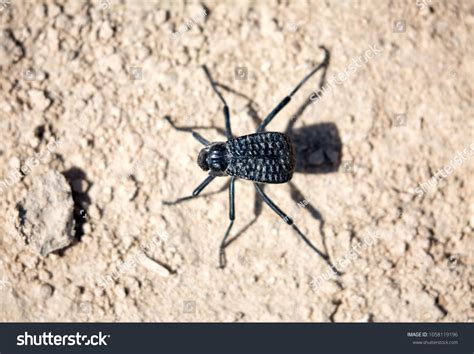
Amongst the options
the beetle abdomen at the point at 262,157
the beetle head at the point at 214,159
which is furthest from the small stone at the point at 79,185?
the beetle abdomen at the point at 262,157

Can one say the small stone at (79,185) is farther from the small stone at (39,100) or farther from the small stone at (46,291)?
the small stone at (46,291)

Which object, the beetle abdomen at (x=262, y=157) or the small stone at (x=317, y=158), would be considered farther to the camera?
the small stone at (x=317, y=158)

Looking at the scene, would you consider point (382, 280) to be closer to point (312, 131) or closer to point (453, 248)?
point (453, 248)

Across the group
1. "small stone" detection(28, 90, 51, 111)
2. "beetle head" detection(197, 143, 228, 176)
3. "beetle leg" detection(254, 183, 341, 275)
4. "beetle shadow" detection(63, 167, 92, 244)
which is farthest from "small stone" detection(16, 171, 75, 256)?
"beetle leg" detection(254, 183, 341, 275)

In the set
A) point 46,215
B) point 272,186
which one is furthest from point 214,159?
point 46,215

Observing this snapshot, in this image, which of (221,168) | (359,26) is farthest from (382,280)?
(359,26)

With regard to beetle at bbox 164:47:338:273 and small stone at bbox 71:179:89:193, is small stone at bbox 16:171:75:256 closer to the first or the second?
small stone at bbox 71:179:89:193
